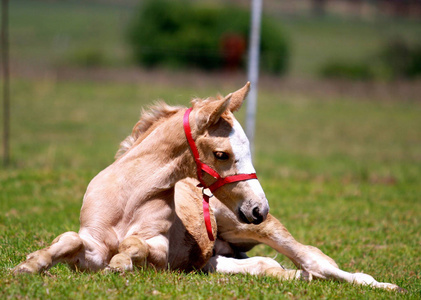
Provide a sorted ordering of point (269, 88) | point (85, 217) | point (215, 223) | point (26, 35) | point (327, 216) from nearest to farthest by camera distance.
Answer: point (85, 217)
point (215, 223)
point (327, 216)
point (269, 88)
point (26, 35)

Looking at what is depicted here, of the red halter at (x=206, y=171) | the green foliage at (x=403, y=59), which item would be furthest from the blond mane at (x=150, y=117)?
the green foliage at (x=403, y=59)

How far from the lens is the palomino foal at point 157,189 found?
16.3ft

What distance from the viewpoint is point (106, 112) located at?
25.0 m

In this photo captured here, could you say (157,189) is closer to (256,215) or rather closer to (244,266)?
(256,215)

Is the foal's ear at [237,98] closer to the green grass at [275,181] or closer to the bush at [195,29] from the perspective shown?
the green grass at [275,181]

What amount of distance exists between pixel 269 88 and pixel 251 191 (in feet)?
87.8

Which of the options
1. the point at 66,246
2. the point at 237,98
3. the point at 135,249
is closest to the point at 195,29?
the point at 237,98

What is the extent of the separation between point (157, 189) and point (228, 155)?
77 centimetres

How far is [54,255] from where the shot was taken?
15.3 feet

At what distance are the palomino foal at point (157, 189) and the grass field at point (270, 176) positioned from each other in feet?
0.97

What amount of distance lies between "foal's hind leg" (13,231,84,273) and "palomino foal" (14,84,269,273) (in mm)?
12

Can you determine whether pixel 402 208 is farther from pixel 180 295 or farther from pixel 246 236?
pixel 180 295

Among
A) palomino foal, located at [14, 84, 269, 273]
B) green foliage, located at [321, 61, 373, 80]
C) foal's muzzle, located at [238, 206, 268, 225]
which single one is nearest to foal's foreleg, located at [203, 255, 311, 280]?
palomino foal, located at [14, 84, 269, 273]

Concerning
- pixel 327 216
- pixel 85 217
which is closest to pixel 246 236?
pixel 85 217
